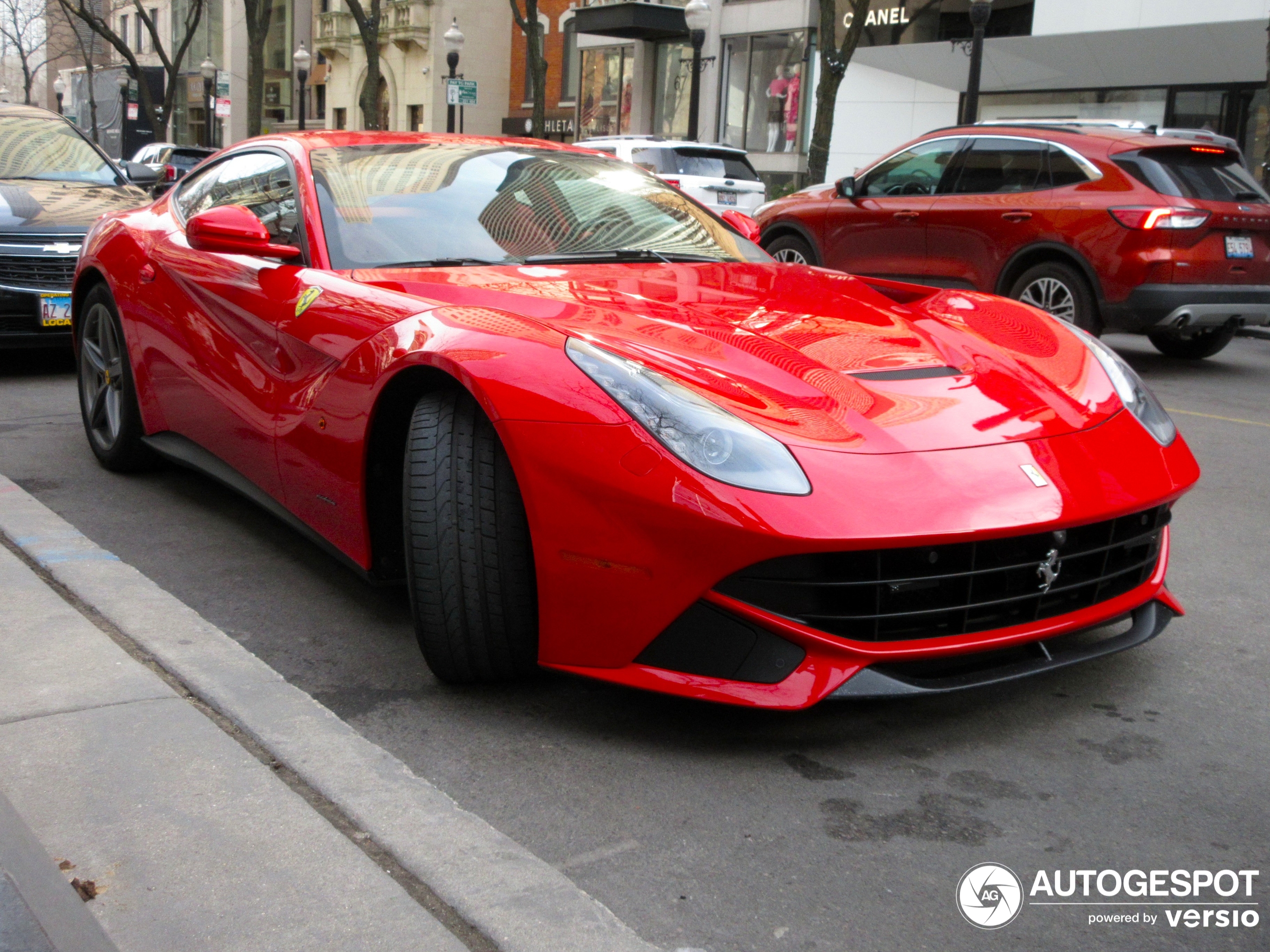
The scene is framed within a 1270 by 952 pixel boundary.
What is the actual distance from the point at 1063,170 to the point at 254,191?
6536mm

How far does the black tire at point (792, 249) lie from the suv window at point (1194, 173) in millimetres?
2847

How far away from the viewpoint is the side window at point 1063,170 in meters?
9.17

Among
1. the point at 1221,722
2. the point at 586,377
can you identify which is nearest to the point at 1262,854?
the point at 1221,722

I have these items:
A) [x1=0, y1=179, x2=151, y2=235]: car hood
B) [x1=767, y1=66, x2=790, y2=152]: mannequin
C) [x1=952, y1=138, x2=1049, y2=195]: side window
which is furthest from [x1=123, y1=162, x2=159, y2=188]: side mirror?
[x1=767, y1=66, x2=790, y2=152]: mannequin

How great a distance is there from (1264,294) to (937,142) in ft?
8.61

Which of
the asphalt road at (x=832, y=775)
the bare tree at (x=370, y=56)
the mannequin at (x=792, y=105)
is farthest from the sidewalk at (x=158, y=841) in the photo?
the mannequin at (x=792, y=105)

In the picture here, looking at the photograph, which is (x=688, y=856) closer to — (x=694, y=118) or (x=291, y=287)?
(x=291, y=287)

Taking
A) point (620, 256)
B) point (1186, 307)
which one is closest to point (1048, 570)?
point (620, 256)

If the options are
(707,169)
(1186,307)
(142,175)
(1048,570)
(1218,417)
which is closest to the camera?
(1048,570)

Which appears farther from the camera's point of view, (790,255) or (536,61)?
(536,61)

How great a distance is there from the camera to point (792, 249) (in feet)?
37.3

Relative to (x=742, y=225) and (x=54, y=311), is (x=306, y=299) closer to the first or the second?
(x=742, y=225)

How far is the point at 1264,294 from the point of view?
8.92 metres

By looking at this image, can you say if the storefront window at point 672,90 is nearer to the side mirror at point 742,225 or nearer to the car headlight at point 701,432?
the side mirror at point 742,225
